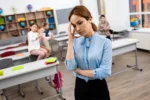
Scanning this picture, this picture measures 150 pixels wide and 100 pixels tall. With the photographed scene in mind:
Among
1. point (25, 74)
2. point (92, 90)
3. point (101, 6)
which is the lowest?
point (25, 74)

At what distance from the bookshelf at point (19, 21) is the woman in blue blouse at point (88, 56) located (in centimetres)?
658

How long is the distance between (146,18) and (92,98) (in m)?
5.60

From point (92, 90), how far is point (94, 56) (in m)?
0.27

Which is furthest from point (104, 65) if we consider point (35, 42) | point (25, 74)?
point (35, 42)

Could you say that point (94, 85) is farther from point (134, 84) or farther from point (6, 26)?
point (6, 26)

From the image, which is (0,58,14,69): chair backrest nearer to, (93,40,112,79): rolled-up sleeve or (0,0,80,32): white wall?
(93,40,112,79): rolled-up sleeve

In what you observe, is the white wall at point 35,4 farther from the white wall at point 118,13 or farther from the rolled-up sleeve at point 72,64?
the rolled-up sleeve at point 72,64

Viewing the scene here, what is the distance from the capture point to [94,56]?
3.88 feet

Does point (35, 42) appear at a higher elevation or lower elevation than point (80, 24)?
lower

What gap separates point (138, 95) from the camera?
3.04m

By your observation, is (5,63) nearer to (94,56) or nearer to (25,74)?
(25,74)

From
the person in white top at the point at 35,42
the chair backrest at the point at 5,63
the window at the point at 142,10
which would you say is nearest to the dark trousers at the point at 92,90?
the chair backrest at the point at 5,63

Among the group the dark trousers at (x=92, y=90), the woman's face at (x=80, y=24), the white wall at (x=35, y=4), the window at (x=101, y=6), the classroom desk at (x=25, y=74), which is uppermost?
the white wall at (x=35, y=4)

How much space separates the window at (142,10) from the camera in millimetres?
5938
